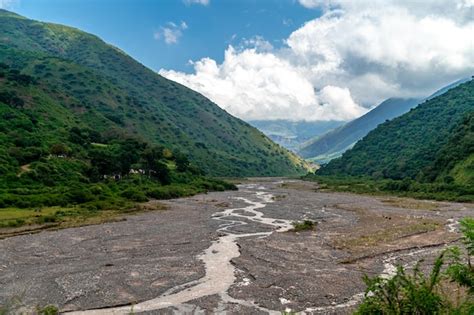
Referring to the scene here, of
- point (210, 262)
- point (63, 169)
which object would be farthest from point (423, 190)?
point (210, 262)

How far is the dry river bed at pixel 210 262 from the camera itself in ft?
88.5

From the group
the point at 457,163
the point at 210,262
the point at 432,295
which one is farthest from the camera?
the point at 457,163

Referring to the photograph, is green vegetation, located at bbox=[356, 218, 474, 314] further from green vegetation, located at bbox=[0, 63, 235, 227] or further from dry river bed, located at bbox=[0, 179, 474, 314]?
green vegetation, located at bbox=[0, 63, 235, 227]

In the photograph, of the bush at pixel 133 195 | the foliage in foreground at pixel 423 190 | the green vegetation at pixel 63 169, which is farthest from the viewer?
the foliage in foreground at pixel 423 190

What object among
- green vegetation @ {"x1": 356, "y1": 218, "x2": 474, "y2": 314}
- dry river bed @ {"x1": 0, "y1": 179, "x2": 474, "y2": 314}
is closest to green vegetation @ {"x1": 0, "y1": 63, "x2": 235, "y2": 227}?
dry river bed @ {"x1": 0, "y1": 179, "x2": 474, "y2": 314}

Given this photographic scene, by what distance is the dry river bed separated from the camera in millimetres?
26969

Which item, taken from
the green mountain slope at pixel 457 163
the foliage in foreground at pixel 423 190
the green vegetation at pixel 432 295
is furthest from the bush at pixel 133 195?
the green mountain slope at pixel 457 163

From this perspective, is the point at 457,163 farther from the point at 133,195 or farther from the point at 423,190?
the point at 133,195

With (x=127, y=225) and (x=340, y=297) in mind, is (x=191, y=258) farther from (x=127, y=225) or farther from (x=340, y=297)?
(x=127, y=225)

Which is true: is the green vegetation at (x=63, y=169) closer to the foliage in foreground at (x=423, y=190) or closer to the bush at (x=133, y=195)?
the bush at (x=133, y=195)

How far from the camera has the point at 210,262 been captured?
3753cm

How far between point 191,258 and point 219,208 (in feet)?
146

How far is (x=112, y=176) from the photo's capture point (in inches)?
4008

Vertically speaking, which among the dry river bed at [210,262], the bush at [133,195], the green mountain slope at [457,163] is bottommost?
the dry river bed at [210,262]
